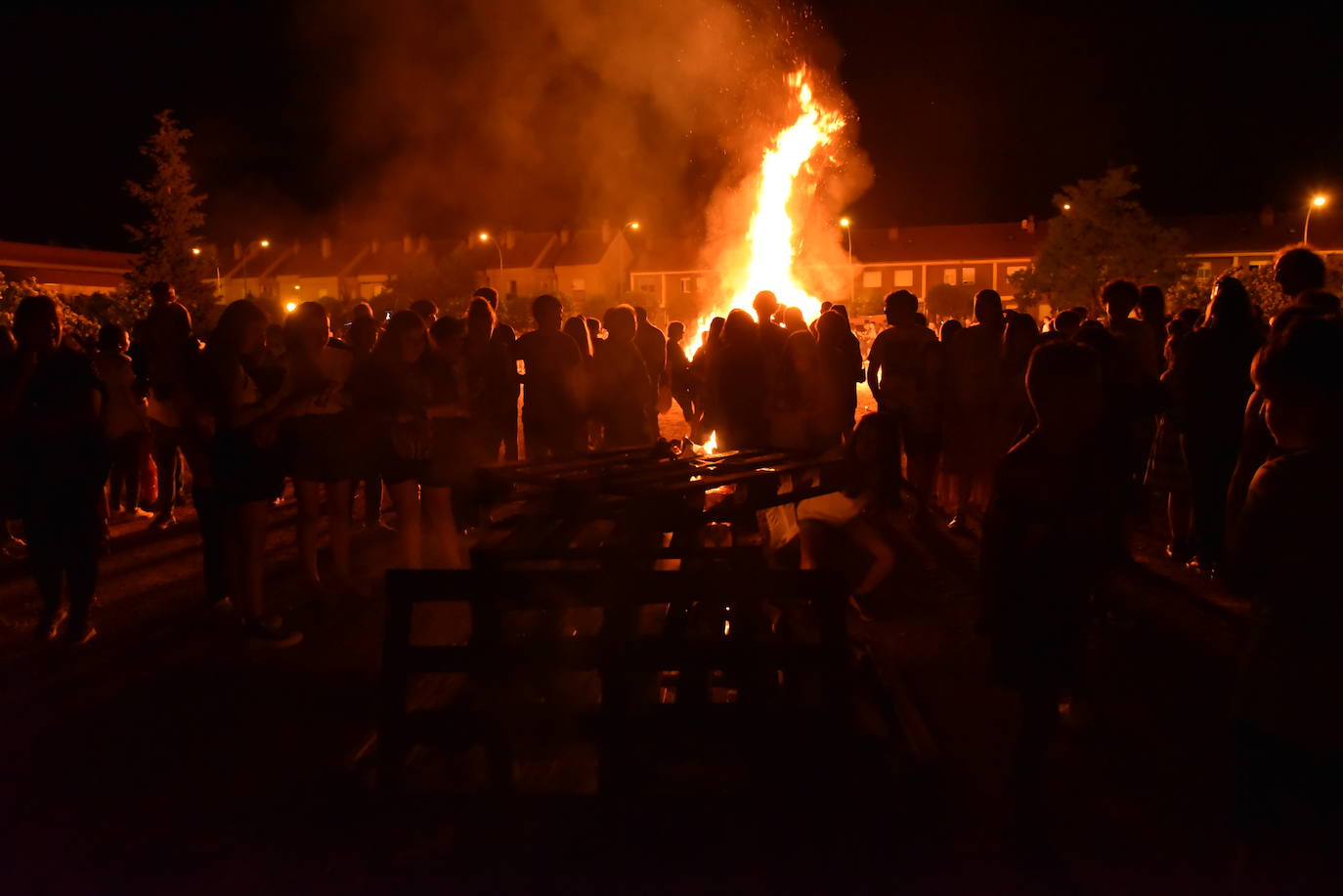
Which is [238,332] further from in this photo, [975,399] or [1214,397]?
[1214,397]

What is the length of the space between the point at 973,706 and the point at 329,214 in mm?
79844

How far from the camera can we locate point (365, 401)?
21.0ft

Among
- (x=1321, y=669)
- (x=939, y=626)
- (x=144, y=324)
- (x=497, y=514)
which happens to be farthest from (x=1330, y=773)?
(x=144, y=324)

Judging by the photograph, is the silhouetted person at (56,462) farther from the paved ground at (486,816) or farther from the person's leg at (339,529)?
the person's leg at (339,529)

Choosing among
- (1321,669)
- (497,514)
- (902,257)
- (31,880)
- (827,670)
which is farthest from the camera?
(902,257)

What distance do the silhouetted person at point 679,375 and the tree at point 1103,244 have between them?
44.0m

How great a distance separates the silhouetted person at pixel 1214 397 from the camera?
655 centimetres

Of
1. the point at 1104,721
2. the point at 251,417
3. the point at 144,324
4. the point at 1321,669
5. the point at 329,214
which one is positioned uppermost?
the point at 329,214

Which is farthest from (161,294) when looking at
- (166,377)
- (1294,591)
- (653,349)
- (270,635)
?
(1294,591)

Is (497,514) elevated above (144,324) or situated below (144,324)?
below

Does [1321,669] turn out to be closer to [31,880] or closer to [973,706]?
[973,706]

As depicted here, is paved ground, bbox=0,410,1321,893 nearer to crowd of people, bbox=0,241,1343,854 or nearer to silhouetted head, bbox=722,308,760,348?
crowd of people, bbox=0,241,1343,854


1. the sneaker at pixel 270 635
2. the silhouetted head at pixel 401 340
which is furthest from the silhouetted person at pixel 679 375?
the sneaker at pixel 270 635

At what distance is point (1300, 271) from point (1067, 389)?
3.39 metres
